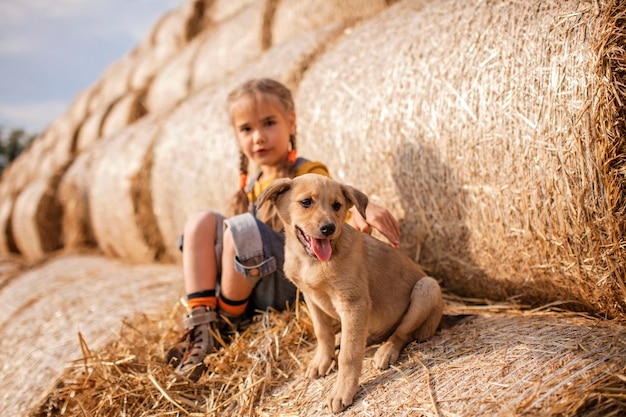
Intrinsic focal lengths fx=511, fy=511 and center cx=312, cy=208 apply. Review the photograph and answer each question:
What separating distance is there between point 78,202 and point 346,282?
5.47 m

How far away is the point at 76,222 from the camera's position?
6645 mm

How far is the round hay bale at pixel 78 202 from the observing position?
20.7ft

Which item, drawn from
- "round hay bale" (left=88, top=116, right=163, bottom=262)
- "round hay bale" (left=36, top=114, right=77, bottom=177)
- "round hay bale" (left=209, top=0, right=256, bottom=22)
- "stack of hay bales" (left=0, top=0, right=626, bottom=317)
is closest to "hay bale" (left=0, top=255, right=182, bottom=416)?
"round hay bale" (left=88, top=116, right=163, bottom=262)

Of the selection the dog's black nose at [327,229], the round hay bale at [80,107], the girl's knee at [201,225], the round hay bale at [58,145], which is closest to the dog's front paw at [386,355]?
the dog's black nose at [327,229]

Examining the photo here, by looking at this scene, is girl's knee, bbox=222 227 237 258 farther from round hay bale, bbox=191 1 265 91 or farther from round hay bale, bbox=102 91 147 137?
round hay bale, bbox=102 91 147 137

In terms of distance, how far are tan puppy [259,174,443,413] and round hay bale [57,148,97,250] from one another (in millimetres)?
4830

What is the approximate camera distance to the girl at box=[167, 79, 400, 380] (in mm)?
2455

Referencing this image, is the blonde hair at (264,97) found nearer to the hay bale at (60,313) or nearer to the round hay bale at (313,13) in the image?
the hay bale at (60,313)

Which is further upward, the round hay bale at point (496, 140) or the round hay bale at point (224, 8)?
A: the round hay bale at point (224, 8)

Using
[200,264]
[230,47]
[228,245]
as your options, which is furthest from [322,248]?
[230,47]

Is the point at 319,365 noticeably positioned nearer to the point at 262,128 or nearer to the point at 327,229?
the point at 327,229

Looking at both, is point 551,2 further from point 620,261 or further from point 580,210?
point 620,261

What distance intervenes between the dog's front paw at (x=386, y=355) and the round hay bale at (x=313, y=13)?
2961 mm

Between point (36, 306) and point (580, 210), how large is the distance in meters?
4.15
